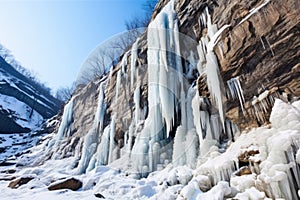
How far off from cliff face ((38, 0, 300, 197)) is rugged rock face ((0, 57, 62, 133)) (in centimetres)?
1614

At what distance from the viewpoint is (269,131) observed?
16.1 ft

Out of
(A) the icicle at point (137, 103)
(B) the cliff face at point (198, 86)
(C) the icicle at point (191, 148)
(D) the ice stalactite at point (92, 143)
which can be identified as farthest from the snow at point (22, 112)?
(C) the icicle at point (191, 148)

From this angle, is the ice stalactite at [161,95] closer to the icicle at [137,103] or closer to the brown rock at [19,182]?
the icicle at [137,103]

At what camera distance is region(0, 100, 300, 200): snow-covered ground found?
387cm

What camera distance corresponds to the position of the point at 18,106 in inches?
1154

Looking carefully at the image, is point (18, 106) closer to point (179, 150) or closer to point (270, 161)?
point (179, 150)

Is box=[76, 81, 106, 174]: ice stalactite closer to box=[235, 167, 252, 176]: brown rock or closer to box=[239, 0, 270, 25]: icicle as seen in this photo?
box=[235, 167, 252, 176]: brown rock

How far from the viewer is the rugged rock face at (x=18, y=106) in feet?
83.7

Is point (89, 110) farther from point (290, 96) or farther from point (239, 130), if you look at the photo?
point (290, 96)

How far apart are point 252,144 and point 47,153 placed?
46.5 feet

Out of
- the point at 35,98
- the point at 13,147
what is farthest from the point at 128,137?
the point at 35,98

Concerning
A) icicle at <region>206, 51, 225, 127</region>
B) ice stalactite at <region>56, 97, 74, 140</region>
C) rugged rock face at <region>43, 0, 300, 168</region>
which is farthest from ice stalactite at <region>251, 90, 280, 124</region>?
ice stalactite at <region>56, 97, 74, 140</region>

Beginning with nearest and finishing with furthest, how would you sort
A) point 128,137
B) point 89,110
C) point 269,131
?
1. point 269,131
2. point 128,137
3. point 89,110

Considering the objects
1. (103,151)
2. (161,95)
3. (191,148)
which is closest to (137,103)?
(161,95)
